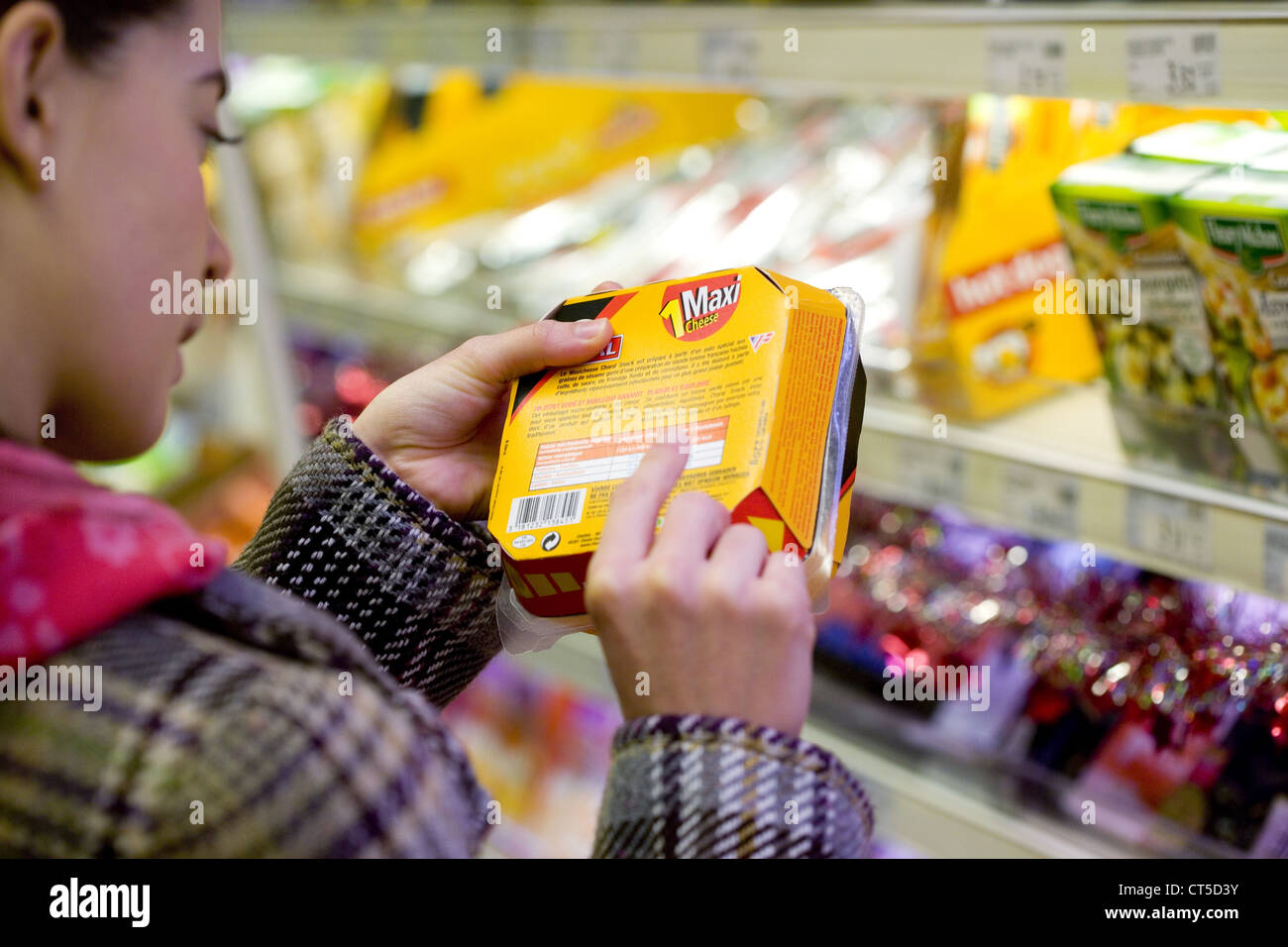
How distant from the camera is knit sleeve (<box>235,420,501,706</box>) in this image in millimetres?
933

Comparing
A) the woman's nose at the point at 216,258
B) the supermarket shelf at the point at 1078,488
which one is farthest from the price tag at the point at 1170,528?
the woman's nose at the point at 216,258

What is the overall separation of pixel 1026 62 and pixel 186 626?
88 centimetres

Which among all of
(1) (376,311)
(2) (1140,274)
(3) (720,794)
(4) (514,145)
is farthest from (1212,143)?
(4) (514,145)

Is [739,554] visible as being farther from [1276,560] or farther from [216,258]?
[1276,560]

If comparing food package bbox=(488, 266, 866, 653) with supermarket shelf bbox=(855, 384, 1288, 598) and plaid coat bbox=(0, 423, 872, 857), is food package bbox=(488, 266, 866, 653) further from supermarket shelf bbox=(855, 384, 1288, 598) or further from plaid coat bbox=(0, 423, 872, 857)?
supermarket shelf bbox=(855, 384, 1288, 598)

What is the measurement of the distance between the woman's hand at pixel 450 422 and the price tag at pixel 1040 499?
474 millimetres

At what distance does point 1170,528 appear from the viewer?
A: 41.3 inches

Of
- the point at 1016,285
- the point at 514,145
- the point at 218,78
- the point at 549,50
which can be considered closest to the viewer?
the point at 218,78

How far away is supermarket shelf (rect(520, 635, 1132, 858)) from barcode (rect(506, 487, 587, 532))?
0.70 meters

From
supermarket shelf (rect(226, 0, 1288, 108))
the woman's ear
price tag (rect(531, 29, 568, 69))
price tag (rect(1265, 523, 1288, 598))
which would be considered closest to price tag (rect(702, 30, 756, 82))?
supermarket shelf (rect(226, 0, 1288, 108))

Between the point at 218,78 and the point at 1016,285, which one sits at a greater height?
the point at 218,78
